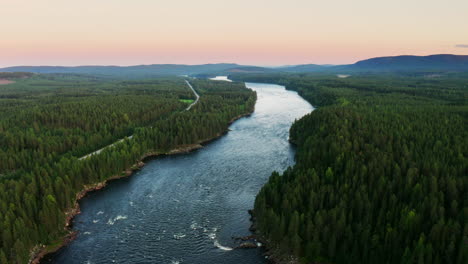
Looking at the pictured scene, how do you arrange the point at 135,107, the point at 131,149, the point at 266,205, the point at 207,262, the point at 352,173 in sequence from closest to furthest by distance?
the point at 207,262 → the point at 266,205 → the point at 352,173 → the point at 131,149 → the point at 135,107

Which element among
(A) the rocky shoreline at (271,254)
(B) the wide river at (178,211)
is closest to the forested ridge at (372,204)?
(A) the rocky shoreline at (271,254)

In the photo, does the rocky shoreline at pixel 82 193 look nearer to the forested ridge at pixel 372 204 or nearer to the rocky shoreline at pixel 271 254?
the rocky shoreline at pixel 271 254

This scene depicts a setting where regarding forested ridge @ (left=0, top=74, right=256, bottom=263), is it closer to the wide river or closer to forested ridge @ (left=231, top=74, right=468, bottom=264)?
the wide river

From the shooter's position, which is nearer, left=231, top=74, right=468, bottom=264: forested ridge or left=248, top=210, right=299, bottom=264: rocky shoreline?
left=231, top=74, right=468, bottom=264: forested ridge

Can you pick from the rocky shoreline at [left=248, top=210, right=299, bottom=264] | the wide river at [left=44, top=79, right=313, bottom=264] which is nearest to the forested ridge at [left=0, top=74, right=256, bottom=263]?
the wide river at [left=44, top=79, right=313, bottom=264]

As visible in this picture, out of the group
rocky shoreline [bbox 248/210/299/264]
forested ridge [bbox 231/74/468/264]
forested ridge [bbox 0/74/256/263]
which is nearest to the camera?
forested ridge [bbox 231/74/468/264]

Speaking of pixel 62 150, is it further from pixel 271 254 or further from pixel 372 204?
pixel 372 204

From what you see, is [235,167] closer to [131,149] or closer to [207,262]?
[131,149]

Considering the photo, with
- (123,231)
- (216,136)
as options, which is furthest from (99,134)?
(123,231)

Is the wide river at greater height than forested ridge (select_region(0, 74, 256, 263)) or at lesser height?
lesser

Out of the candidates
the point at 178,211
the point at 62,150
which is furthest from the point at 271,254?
the point at 62,150
